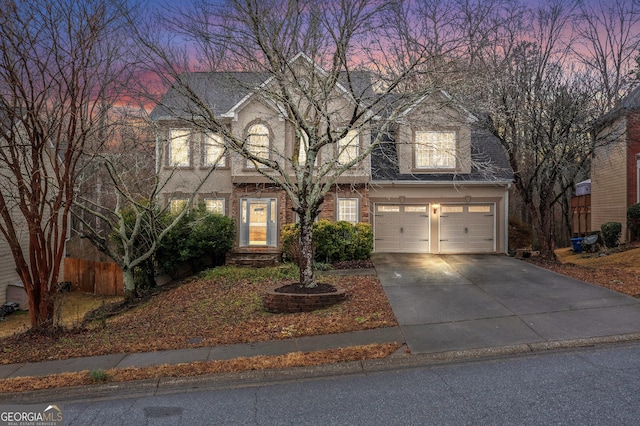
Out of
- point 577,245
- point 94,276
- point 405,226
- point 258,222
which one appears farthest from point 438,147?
point 94,276

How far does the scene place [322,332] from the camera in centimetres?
788

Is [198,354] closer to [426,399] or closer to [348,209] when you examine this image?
[426,399]

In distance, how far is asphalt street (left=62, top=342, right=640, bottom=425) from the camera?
4.68 meters

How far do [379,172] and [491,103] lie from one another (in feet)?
17.6

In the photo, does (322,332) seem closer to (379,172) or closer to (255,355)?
(255,355)

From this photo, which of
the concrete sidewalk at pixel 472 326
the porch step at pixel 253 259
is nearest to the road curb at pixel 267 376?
the concrete sidewalk at pixel 472 326

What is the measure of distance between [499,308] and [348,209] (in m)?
9.05

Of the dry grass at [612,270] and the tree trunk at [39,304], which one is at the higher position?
the dry grass at [612,270]

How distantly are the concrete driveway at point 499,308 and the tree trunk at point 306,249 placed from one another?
1853 mm

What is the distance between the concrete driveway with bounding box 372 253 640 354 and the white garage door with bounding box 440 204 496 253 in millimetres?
4260

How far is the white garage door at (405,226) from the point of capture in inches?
709

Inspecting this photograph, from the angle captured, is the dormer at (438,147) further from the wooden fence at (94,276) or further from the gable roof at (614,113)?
the wooden fence at (94,276)

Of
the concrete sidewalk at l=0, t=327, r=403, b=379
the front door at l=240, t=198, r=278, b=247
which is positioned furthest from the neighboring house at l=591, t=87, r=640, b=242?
the concrete sidewalk at l=0, t=327, r=403, b=379

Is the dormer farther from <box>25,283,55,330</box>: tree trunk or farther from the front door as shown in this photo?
<box>25,283,55,330</box>: tree trunk
